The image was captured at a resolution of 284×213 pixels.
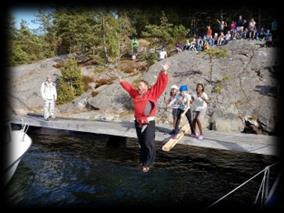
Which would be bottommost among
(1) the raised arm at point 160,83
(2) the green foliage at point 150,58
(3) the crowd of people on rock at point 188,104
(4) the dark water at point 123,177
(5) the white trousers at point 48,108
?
(4) the dark water at point 123,177

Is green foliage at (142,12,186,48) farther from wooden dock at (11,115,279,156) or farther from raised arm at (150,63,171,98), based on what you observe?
raised arm at (150,63,171,98)

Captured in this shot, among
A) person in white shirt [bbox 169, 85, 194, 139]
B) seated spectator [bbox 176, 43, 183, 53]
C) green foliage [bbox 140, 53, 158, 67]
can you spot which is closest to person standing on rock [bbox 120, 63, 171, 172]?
person in white shirt [bbox 169, 85, 194, 139]

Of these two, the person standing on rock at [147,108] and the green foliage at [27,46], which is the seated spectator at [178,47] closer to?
the green foliage at [27,46]

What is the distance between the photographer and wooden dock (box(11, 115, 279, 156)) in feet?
38.2

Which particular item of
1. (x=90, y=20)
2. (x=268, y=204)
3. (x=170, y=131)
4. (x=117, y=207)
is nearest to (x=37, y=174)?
(x=117, y=207)

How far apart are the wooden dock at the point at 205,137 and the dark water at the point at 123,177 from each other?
88 cm

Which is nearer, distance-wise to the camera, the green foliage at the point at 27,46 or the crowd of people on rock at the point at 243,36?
the crowd of people on rock at the point at 243,36

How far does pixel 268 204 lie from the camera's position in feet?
21.0

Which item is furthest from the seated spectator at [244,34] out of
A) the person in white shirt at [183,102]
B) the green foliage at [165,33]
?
the person in white shirt at [183,102]

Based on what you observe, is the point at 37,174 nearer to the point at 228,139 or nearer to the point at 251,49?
the point at 228,139

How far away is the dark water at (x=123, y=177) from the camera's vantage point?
31.9ft

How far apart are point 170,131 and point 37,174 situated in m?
5.27

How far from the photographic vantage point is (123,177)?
11523 mm

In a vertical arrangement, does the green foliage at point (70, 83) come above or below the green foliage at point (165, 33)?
below
